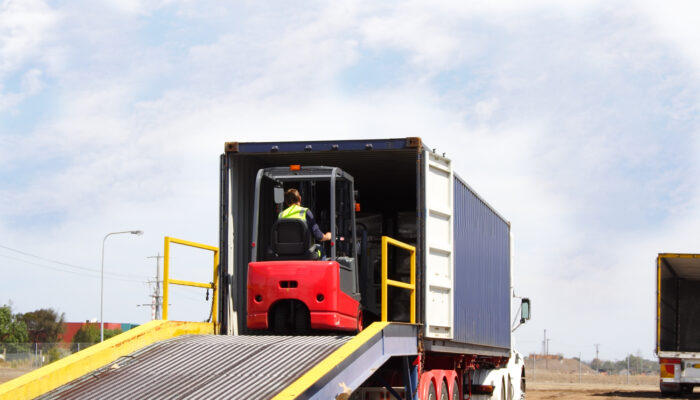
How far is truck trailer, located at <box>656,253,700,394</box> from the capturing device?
22562 millimetres

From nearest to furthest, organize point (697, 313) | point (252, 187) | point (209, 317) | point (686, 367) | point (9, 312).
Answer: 1. point (209, 317)
2. point (252, 187)
3. point (686, 367)
4. point (697, 313)
5. point (9, 312)

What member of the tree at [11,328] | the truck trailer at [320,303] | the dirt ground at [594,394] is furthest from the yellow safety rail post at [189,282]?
the tree at [11,328]

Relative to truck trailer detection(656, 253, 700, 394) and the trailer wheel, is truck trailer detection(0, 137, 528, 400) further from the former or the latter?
truck trailer detection(656, 253, 700, 394)

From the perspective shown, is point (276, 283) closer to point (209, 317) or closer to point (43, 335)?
point (209, 317)

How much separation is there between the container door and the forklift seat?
1.41 m

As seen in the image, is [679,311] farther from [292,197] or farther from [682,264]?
[292,197]

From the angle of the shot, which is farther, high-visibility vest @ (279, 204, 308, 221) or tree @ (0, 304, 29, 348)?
tree @ (0, 304, 29, 348)

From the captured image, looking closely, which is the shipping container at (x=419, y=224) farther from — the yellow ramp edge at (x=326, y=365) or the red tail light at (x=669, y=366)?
the red tail light at (x=669, y=366)

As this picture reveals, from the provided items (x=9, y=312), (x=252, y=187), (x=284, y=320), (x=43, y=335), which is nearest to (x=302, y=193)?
(x=252, y=187)

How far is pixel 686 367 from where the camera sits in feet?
74.2

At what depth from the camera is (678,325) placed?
2431 cm

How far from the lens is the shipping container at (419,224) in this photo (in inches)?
426

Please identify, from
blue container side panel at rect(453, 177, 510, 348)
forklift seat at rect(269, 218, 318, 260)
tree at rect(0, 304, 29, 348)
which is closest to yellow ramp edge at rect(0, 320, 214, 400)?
forklift seat at rect(269, 218, 318, 260)

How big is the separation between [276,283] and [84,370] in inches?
92.2
